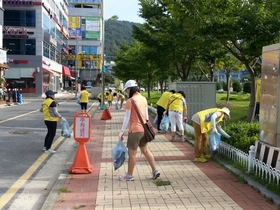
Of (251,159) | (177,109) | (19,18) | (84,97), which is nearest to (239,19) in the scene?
(177,109)

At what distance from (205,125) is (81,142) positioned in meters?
2.53

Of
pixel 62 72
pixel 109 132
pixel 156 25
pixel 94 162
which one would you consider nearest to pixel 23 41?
pixel 62 72

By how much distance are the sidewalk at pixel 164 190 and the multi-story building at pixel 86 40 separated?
82.7 meters

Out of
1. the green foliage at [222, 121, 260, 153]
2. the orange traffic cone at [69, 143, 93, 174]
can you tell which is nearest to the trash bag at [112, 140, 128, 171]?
the orange traffic cone at [69, 143, 93, 174]

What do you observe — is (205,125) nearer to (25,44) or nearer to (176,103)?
(176,103)

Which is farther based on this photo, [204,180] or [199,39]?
[199,39]

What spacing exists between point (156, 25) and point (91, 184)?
12.1 m

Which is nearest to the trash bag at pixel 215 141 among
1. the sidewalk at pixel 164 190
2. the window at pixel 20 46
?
the sidewalk at pixel 164 190

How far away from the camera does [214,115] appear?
784 cm

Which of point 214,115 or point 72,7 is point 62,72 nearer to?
point 72,7

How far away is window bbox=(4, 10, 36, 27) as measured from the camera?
50969 millimetres

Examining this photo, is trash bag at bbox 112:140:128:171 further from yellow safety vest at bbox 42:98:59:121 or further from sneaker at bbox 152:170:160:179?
yellow safety vest at bbox 42:98:59:121

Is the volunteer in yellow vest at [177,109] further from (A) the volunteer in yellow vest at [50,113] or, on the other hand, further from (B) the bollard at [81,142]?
(B) the bollard at [81,142]

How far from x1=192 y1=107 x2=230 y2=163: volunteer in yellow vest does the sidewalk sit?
24 cm
